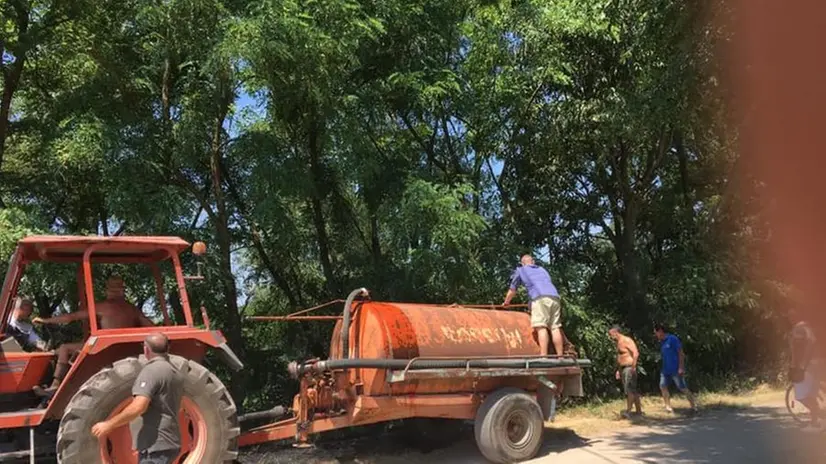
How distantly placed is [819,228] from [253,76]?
9100 millimetres

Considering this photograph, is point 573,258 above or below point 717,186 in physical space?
below

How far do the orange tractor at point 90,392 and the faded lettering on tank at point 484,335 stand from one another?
304 centimetres

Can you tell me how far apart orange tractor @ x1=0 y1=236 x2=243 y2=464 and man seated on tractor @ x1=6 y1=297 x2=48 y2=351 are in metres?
0.29

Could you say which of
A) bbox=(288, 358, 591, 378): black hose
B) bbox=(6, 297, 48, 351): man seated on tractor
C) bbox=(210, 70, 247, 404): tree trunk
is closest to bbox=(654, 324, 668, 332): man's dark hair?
bbox=(288, 358, 591, 378): black hose

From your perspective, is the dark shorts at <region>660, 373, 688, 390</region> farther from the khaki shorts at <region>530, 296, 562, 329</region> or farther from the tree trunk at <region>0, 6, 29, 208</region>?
the tree trunk at <region>0, 6, 29, 208</region>

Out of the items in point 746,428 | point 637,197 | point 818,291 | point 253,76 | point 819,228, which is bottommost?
point 746,428

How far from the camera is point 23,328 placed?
7734 millimetres

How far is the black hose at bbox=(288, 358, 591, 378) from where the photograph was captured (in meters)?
7.82

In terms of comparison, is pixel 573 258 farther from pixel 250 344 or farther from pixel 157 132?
pixel 157 132

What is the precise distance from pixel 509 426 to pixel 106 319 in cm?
507

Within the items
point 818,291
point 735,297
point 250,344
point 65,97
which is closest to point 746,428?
point 818,291

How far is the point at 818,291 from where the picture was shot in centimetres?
1209

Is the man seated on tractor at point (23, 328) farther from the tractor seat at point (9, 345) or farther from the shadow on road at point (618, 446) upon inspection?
the shadow on road at point (618, 446)

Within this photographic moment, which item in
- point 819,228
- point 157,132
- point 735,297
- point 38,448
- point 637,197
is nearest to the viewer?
point 38,448
